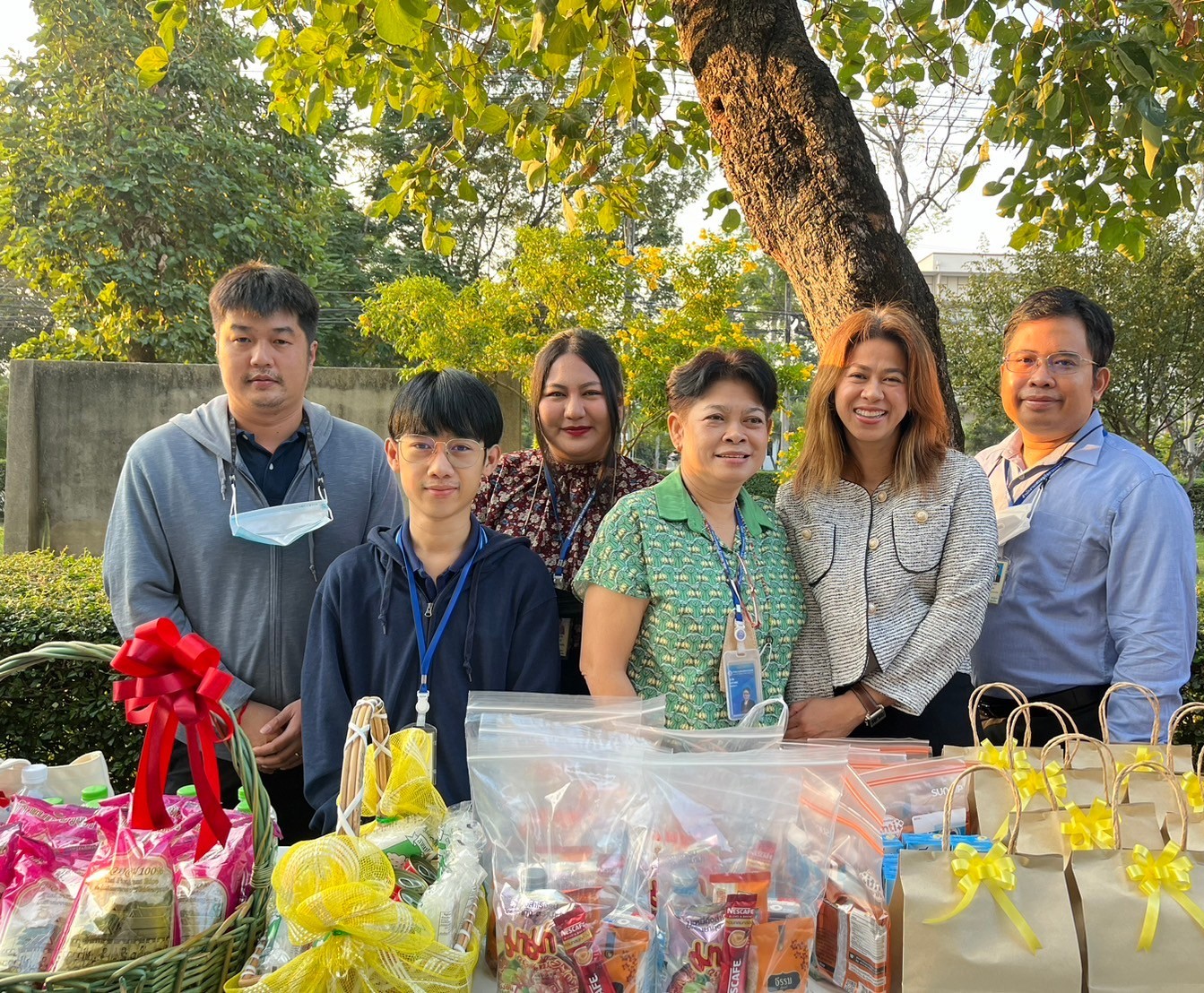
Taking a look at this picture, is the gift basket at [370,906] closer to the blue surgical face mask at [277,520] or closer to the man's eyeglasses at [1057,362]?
the blue surgical face mask at [277,520]

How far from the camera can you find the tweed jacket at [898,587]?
2.13 meters

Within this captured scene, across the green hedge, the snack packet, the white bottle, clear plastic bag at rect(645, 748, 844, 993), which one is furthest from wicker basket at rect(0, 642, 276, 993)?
the green hedge

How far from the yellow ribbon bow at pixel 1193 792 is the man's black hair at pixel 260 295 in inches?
86.8

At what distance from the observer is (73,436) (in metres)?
7.55

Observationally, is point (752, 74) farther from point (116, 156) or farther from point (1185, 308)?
point (1185, 308)

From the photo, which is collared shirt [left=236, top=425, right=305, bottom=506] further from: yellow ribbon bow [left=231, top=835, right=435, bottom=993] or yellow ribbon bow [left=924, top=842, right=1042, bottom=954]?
yellow ribbon bow [left=924, top=842, right=1042, bottom=954]

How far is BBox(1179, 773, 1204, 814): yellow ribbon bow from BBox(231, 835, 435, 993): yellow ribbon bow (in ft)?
4.01

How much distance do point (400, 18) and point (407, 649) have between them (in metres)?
1.43

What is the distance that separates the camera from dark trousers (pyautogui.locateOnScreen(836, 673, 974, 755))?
88.4 inches

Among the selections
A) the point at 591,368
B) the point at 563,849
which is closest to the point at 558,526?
the point at 591,368

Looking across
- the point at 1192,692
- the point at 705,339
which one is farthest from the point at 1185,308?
the point at 1192,692

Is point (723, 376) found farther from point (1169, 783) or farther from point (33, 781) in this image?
point (33, 781)

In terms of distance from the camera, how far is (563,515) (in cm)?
260

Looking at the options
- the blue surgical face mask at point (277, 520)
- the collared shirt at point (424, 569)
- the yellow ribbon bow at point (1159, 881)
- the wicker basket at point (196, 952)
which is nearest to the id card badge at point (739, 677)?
the collared shirt at point (424, 569)
